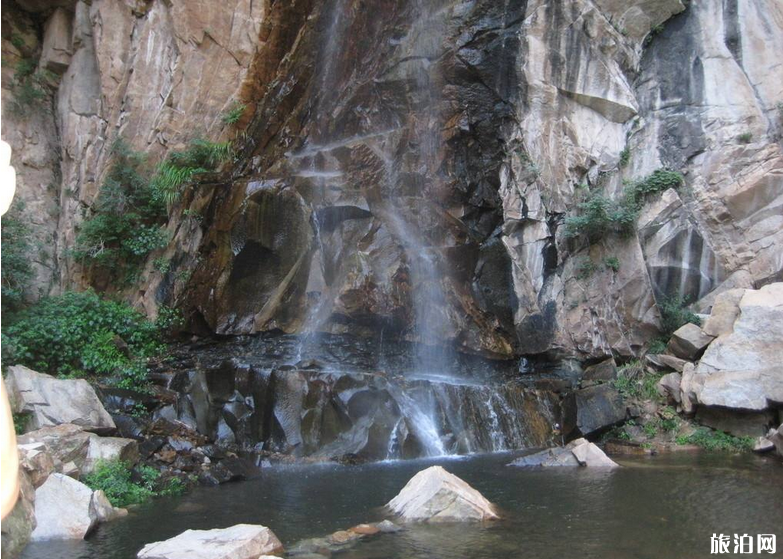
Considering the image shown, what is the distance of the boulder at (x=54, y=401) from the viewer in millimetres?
9586

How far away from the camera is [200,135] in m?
15.9

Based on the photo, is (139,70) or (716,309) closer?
(716,309)

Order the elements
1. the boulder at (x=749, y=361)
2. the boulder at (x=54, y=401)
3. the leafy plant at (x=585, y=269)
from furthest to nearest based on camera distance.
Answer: the leafy plant at (x=585, y=269)
the boulder at (x=749, y=361)
the boulder at (x=54, y=401)

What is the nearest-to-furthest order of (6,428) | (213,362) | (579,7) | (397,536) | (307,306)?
(6,428), (397,536), (213,362), (307,306), (579,7)

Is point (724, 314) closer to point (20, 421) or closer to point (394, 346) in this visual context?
point (394, 346)

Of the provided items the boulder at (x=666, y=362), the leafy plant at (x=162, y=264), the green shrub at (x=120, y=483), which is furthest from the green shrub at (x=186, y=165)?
the boulder at (x=666, y=362)

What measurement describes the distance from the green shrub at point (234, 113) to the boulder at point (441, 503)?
37.5ft

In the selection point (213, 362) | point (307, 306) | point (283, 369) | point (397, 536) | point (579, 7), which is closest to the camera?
point (397, 536)

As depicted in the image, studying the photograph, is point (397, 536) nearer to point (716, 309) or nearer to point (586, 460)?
point (586, 460)

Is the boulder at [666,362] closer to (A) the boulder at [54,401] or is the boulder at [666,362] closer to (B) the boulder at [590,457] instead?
(B) the boulder at [590,457]

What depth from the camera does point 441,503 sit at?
24.1 ft

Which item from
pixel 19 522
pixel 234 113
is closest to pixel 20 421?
pixel 19 522

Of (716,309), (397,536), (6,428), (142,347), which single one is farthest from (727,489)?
(142,347)

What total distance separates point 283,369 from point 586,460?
5826 mm
